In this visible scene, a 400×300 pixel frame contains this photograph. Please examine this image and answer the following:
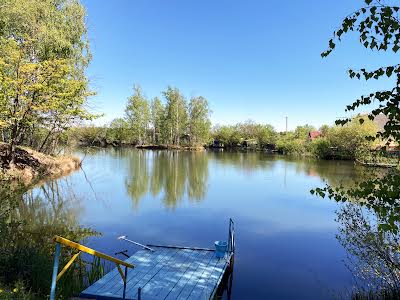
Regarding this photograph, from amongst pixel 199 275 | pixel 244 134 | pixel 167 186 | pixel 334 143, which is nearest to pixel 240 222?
pixel 199 275

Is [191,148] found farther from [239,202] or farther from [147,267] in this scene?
[147,267]

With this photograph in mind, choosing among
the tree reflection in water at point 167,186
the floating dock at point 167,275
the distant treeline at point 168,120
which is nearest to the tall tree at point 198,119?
the distant treeline at point 168,120

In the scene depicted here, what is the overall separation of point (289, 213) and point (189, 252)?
8070 millimetres

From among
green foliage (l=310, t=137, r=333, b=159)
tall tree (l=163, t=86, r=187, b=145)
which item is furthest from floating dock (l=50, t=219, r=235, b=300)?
tall tree (l=163, t=86, r=187, b=145)

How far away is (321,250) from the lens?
10.7m

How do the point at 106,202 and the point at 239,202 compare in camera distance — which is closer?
the point at 106,202

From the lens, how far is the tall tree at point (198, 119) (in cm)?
7469

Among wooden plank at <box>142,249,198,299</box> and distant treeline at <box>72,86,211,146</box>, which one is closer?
wooden plank at <box>142,249,198,299</box>

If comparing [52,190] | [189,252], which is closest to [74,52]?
[52,190]

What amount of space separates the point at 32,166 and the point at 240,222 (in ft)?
45.5

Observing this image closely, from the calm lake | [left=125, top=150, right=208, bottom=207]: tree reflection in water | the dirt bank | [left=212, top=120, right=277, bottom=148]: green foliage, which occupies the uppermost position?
[left=212, top=120, right=277, bottom=148]: green foliage

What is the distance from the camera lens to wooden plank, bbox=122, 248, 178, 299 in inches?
238

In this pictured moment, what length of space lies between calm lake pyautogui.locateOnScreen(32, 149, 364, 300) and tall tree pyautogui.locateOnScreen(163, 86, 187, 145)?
49.2m

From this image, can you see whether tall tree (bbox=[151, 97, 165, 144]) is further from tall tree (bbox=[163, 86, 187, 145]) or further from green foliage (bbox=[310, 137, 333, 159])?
green foliage (bbox=[310, 137, 333, 159])
